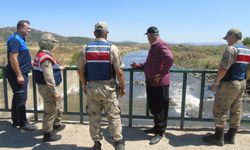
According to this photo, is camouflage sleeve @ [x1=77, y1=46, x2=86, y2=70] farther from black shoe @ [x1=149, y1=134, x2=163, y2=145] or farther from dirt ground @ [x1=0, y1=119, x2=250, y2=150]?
black shoe @ [x1=149, y1=134, x2=163, y2=145]

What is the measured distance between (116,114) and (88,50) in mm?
976

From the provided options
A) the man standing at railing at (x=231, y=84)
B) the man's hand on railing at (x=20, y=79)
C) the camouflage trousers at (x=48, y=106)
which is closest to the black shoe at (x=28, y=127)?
the camouflage trousers at (x=48, y=106)

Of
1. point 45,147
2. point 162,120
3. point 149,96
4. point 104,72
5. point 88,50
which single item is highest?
point 88,50

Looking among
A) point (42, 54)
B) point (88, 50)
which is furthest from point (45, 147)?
point (88, 50)

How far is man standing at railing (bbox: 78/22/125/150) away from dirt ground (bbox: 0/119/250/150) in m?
0.54

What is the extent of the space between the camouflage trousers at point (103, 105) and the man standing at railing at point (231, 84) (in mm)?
1527

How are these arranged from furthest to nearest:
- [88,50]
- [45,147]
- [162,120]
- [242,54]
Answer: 1. [162,120]
2. [45,147]
3. [242,54]
4. [88,50]

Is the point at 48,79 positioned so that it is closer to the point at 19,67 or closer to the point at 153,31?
the point at 19,67

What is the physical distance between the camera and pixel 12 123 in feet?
18.3

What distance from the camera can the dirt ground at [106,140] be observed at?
4.64 m

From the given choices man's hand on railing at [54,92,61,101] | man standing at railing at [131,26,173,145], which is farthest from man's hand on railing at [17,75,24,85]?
man standing at railing at [131,26,173,145]

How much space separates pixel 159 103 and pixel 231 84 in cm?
115

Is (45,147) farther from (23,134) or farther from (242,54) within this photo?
(242,54)

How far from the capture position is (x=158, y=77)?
4.59 metres
